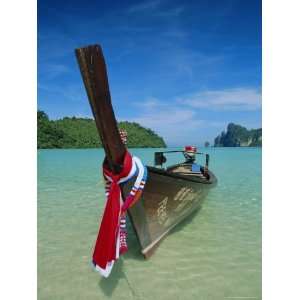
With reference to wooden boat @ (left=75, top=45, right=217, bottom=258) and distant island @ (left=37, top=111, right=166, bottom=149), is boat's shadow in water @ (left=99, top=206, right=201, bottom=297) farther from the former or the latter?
distant island @ (left=37, top=111, right=166, bottom=149)

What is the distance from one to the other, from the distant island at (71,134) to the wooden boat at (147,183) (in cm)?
4819

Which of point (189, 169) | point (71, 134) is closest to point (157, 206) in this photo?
point (189, 169)

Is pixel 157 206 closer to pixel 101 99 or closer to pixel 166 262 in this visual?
pixel 166 262

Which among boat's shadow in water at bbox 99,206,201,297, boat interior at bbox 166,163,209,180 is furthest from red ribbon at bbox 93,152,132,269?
boat interior at bbox 166,163,209,180

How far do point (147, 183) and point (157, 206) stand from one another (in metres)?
0.45

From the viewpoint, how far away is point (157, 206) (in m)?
3.98

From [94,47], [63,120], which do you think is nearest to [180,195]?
[94,47]

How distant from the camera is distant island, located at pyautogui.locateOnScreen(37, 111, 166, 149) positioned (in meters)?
57.4

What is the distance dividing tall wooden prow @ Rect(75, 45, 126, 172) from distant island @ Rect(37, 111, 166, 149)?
1953 inches

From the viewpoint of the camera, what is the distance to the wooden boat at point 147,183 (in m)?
2.62

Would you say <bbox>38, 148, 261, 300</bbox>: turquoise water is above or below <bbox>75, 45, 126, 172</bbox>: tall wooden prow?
below

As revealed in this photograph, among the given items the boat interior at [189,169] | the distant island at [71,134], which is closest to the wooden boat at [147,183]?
the boat interior at [189,169]
